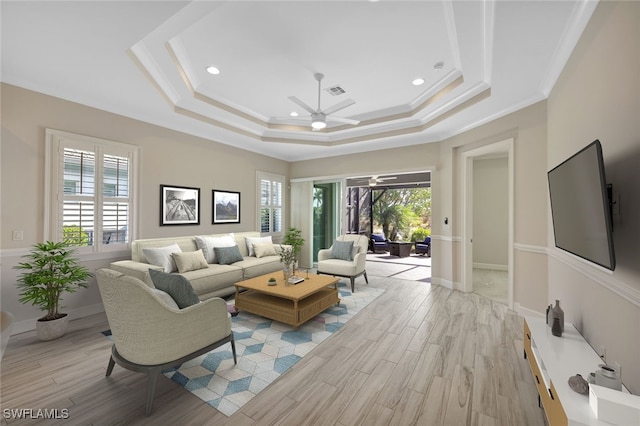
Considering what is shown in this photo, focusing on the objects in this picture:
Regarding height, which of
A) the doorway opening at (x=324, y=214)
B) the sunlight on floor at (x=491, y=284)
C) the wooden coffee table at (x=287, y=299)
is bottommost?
the sunlight on floor at (x=491, y=284)

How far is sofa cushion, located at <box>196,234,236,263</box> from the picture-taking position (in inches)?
182

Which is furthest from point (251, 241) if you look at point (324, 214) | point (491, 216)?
point (491, 216)

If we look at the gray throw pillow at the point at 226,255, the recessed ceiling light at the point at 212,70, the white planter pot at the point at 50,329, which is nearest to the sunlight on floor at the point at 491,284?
the gray throw pillow at the point at 226,255

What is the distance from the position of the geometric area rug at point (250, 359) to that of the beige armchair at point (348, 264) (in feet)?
3.35

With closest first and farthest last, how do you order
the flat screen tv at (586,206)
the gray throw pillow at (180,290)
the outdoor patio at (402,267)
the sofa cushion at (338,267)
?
the flat screen tv at (586,206) → the gray throw pillow at (180,290) → the sofa cushion at (338,267) → the outdoor patio at (402,267)

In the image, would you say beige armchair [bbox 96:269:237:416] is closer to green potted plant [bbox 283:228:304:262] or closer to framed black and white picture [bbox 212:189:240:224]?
framed black and white picture [bbox 212:189:240:224]

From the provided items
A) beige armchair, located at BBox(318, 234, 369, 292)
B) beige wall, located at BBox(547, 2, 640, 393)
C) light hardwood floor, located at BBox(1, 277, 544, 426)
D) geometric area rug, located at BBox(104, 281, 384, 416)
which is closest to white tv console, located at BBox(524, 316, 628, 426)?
beige wall, located at BBox(547, 2, 640, 393)

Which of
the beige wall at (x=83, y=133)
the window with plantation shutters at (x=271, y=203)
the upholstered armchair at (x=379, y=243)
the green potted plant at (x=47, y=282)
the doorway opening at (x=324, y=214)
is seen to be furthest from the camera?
the upholstered armchair at (x=379, y=243)

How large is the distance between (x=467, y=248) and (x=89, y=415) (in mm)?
5275

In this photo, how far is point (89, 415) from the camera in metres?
1.88

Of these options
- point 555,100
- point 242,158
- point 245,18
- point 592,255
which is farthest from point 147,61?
point 555,100

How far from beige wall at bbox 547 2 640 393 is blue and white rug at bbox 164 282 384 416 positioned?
92.4 inches

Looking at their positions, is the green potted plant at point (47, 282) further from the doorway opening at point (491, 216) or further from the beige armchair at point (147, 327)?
the doorway opening at point (491, 216)

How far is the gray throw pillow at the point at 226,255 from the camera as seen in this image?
4621mm
